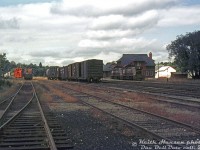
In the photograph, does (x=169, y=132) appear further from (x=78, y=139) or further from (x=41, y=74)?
(x=41, y=74)

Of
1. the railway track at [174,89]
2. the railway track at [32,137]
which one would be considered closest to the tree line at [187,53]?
the railway track at [174,89]

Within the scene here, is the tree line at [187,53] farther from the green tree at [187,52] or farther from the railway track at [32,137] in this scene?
the railway track at [32,137]

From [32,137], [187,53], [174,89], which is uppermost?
[187,53]

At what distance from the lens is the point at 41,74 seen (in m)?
198

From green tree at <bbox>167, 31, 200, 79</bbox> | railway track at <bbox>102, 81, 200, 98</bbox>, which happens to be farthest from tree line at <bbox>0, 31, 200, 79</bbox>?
railway track at <bbox>102, 81, 200, 98</bbox>

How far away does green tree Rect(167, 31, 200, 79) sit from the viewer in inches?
3548

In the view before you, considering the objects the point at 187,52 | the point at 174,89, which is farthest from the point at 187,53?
the point at 174,89

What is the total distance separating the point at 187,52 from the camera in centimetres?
9512

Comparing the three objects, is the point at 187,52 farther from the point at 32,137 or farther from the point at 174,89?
the point at 32,137

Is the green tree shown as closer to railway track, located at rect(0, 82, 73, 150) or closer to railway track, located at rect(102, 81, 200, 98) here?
railway track, located at rect(102, 81, 200, 98)

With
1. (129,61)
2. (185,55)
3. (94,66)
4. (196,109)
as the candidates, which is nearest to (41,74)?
(129,61)

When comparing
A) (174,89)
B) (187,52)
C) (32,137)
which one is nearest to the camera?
(32,137)

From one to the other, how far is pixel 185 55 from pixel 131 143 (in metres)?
88.6

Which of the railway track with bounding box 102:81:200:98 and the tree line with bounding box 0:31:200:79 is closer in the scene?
the railway track with bounding box 102:81:200:98
